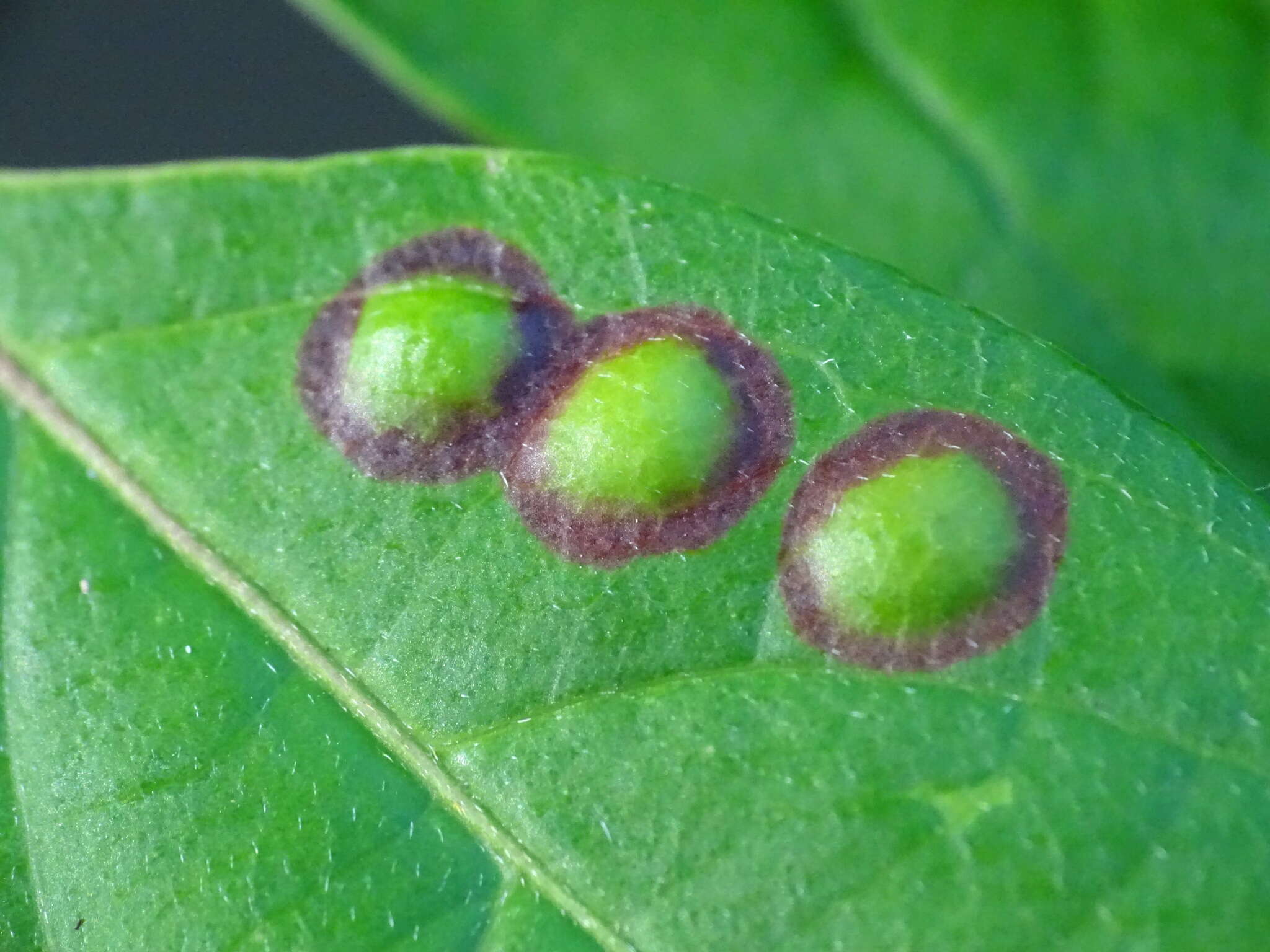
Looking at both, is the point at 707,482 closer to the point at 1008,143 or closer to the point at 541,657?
the point at 541,657

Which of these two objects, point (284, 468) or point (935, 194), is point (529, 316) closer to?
point (284, 468)

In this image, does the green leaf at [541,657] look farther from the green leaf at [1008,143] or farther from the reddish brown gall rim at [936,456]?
the green leaf at [1008,143]

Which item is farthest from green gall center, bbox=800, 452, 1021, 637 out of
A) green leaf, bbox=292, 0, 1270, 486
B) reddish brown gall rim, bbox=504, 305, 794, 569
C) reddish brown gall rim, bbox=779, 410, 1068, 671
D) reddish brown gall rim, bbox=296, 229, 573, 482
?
green leaf, bbox=292, 0, 1270, 486

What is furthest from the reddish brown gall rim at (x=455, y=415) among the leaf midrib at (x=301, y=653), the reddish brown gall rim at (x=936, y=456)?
the reddish brown gall rim at (x=936, y=456)

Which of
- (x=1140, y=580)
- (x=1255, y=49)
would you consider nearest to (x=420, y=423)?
(x=1140, y=580)

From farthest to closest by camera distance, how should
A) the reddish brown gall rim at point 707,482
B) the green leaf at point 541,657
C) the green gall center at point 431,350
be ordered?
the green gall center at point 431,350 < the reddish brown gall rim at point 707,482 < the green leaf at point 541,657
